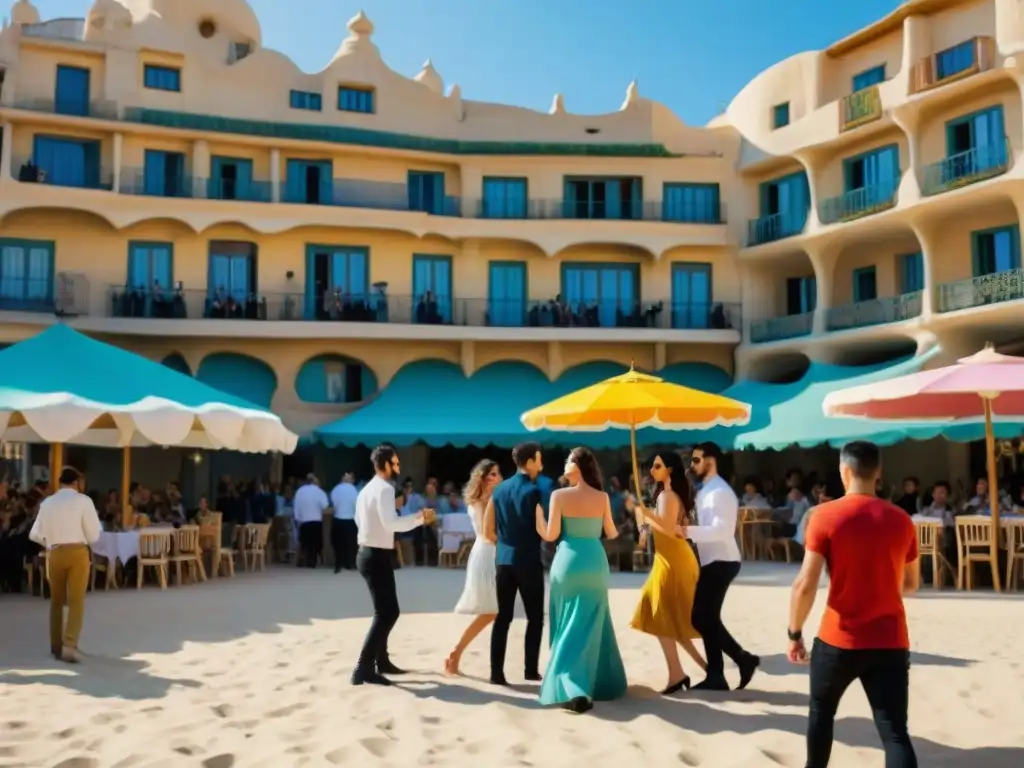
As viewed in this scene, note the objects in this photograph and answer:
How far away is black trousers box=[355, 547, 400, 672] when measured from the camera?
7.22 m

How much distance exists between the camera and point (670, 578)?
699 cm

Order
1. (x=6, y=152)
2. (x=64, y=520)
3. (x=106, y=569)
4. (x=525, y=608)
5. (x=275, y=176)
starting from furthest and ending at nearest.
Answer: (x=275, y=176), (x=6, y=152), (x=106, y=569), (x=64, y=520), (x=525, y=608)

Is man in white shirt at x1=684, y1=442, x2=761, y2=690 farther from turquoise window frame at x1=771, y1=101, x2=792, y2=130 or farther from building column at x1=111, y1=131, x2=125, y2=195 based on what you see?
turquoise window frame at x1=771, y1=101, x2=792, y2=130

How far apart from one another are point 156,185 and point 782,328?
15.8 meters

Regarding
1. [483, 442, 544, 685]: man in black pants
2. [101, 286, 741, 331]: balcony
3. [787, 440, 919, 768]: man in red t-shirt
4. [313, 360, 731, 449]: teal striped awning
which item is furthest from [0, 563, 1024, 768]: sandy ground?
[101, 286, 741, 331]: balcony

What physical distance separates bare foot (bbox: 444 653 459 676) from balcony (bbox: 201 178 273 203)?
1925 cm

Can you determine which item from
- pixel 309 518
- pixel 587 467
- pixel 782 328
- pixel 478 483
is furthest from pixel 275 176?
pixel 587 467

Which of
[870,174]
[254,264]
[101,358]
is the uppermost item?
[870,174]

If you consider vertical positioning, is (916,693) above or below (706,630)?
below

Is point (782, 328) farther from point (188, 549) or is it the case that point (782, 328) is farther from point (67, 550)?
point (67, 550)

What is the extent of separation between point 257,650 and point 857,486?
6.09 metres

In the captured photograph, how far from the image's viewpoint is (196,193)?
24797 mm


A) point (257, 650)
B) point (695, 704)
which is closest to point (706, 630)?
point (695, 704)

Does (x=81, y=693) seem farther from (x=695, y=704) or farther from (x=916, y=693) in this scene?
(x=916, y=693)
